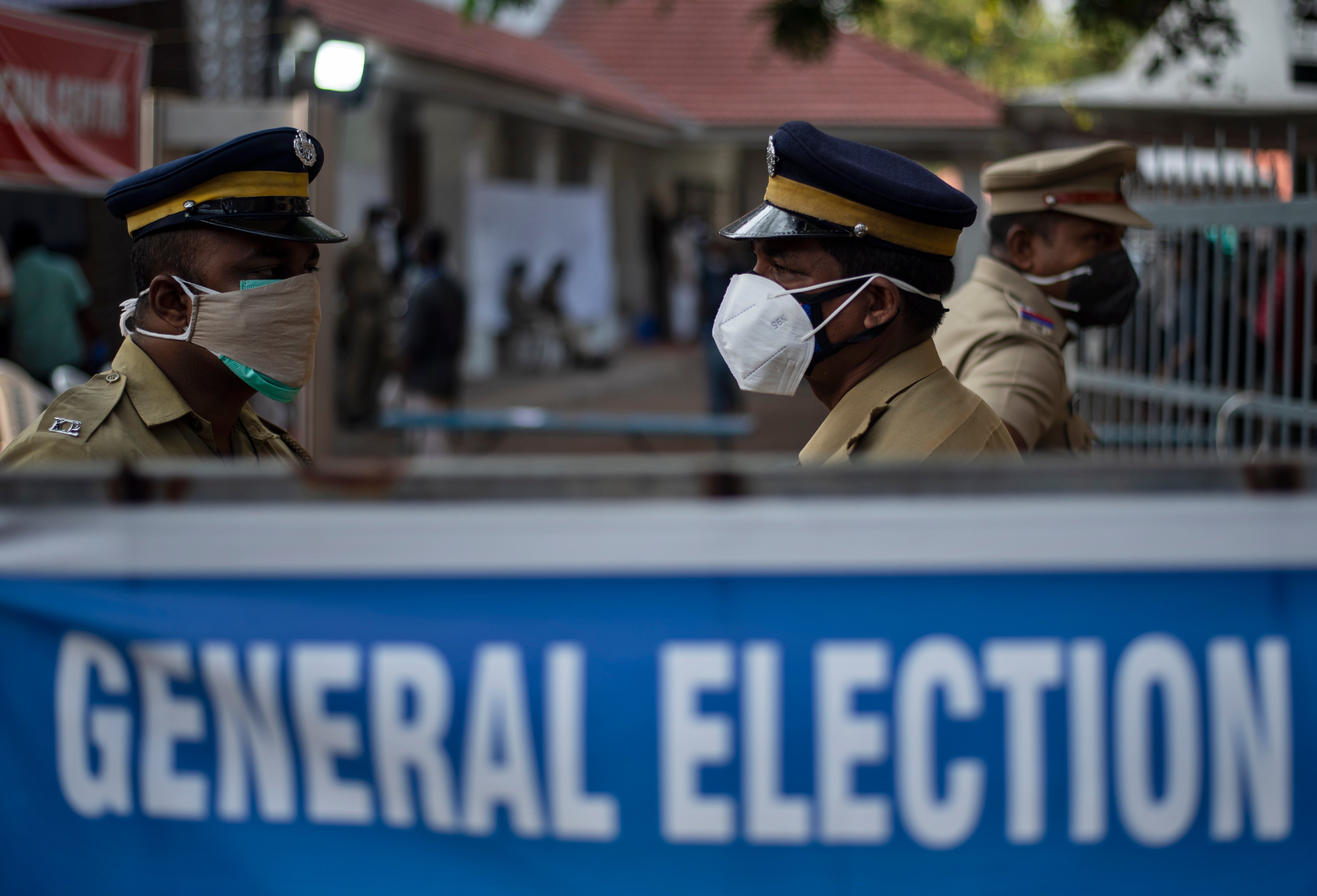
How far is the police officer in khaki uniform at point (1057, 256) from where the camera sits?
10.6 ft

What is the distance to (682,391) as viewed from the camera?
60.3 ft

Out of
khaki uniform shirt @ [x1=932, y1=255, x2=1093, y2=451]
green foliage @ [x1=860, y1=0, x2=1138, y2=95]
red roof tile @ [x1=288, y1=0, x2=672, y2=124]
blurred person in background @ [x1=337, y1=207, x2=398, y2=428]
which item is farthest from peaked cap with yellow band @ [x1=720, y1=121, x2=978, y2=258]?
green foliage @ [x1=860, y1=0, x2=1138, y2=95]

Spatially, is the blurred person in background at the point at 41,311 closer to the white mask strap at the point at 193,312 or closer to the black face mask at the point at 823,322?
the white mask strap at the point at 193,312

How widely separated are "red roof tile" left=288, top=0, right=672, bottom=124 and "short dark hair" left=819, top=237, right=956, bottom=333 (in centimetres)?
858

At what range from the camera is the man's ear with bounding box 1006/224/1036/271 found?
11.4ft

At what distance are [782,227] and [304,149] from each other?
103cm

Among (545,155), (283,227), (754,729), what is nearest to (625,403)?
(545,155)

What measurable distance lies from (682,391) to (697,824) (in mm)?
17202

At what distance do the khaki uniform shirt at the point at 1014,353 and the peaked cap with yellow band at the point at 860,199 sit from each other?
2.27ft

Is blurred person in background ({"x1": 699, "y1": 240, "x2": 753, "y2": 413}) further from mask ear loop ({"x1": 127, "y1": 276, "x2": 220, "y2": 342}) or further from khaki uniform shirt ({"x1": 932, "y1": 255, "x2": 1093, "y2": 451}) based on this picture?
mask ear loop ({"x1": 127, "y1": 276, "x2": 220, "y2": 342})

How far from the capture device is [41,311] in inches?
307

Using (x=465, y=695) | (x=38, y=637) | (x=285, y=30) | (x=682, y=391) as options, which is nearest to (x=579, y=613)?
(x=465, y=695)

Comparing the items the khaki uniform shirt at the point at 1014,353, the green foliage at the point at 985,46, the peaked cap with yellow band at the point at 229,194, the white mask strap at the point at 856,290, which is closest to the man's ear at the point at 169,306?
the peaked cap with yellow band at the point at 229,194

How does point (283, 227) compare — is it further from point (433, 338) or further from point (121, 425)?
point (433, 338)
